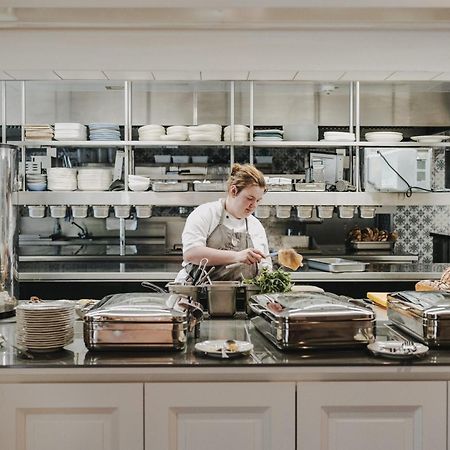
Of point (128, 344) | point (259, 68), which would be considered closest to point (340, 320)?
point (128, 344)

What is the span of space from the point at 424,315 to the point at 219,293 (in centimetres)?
96

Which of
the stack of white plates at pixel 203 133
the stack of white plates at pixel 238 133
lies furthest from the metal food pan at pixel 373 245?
the stack of white plates at pixel 203 133

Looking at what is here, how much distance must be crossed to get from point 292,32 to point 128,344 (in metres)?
1.81

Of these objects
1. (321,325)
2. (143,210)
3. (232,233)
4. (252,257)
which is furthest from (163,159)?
(321,325)

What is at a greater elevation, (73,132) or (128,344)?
(73,132)

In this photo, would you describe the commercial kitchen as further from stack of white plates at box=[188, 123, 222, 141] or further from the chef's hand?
the chef's hand

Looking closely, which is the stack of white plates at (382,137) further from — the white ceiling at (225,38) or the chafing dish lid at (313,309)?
the chafing dish lid at (313,309)

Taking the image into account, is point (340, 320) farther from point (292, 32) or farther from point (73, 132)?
point (73, 132)

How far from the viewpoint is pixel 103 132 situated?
5.77 metres

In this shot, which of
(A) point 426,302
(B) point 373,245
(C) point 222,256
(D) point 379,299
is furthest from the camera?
(B) point 373,245

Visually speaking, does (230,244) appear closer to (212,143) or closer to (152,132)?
(212,143)

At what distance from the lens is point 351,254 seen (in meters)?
6.48
